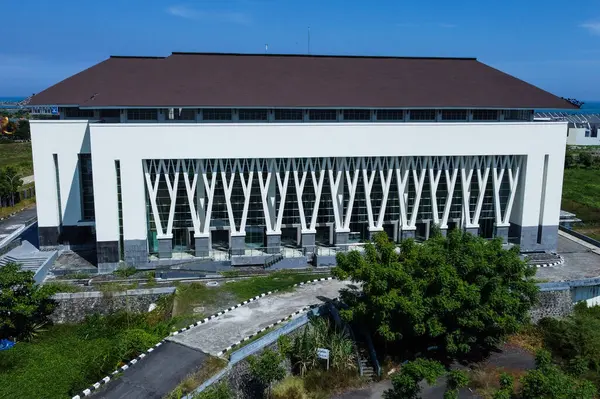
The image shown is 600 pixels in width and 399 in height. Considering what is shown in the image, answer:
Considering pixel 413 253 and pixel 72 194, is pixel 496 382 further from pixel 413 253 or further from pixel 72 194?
pixel 72 194

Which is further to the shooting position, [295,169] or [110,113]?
[110,113]

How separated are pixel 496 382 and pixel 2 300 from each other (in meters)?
22.8

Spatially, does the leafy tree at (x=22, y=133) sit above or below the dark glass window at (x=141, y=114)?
Result: below

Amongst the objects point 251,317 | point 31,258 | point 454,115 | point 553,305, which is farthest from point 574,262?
point 31,258

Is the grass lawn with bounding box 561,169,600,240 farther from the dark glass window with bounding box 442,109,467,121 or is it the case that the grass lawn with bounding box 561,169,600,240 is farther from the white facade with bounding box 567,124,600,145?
the white facade with bounding box 567,124,600,145

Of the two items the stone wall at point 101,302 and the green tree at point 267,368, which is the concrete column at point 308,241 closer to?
the stone wall at point 101,302

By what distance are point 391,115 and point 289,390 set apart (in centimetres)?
2090

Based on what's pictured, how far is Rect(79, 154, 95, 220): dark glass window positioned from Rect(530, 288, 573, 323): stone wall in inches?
1137

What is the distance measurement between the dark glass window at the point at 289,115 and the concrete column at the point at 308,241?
7637 millimetres

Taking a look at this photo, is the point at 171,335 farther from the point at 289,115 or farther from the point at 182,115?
the point at 289,115

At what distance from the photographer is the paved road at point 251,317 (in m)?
22.9

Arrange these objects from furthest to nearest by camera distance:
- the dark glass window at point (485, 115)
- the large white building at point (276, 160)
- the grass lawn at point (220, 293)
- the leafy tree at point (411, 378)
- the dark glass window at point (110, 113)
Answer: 1. the dark glass window at point (485, 115)
2. the dark glass window at point (110, 113)
3. the large white building at point (276, 160)
4. the grass lawn at point (220, 293)
5. the leafy tree at point (411, 378)

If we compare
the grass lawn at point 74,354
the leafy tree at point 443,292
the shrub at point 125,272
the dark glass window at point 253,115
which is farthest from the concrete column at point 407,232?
A: the shrub at point 125,272

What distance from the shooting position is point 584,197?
59406 mm
